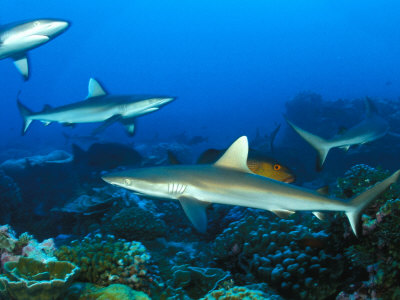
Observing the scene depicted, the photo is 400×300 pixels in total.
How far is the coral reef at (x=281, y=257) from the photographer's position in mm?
3678

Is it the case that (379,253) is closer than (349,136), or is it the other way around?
(379,253)

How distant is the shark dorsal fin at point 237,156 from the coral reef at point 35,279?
231 centimetres

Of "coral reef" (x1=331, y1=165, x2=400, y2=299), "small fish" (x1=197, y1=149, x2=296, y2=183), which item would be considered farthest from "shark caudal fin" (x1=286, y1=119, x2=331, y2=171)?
"coral reef" (x1=331, y1=165, x2=400, y2=299)

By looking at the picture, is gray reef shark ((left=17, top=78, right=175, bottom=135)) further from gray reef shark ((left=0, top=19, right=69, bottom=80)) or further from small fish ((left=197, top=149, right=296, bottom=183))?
small fish ((left=197, top=149, right=296, bottom=183))

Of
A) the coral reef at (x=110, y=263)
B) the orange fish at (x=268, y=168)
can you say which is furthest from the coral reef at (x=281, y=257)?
the coral reef at (x=110, y=263)

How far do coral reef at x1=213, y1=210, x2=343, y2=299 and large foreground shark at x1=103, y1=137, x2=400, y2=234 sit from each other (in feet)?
3.18

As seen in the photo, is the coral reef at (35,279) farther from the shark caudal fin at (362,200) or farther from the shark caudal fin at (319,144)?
the shark caudal fin at (319,144)

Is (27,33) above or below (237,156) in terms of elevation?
above

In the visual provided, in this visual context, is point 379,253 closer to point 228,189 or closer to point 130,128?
point 228,189

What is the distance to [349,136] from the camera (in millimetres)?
6555

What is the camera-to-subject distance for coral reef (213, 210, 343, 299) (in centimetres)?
368

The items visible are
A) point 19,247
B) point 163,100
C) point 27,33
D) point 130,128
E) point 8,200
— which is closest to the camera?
point 19,247

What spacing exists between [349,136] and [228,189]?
15.3 feet

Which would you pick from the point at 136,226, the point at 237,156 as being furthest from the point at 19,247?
the point at 237,156
